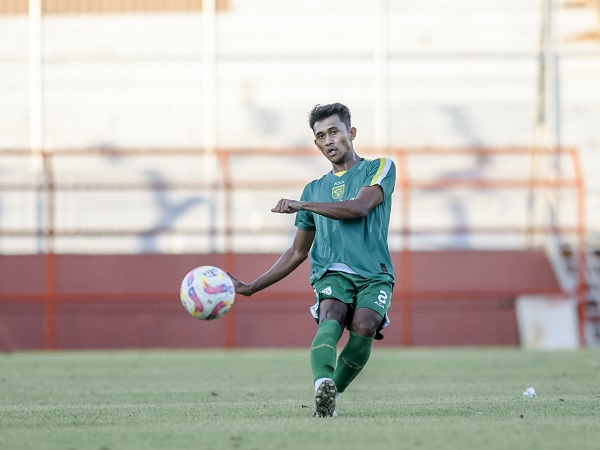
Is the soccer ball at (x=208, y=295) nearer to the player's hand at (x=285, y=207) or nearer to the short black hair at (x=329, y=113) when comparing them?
the player's hand at (x=285, y=207)

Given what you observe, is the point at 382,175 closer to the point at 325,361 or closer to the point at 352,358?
the point at 352,358

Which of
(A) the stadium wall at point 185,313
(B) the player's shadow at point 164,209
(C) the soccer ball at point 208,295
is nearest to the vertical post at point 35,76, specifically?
(B) the player's shadow at point 164,209

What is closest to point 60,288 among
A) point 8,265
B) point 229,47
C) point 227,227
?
point 8,265

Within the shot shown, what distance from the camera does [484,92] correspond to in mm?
22000

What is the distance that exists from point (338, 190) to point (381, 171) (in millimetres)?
311

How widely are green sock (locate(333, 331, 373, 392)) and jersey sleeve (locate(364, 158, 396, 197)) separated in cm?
92

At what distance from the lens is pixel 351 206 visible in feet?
24.9

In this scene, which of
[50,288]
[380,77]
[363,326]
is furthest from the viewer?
[380,77]

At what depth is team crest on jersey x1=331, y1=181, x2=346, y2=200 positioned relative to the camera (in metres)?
7.96

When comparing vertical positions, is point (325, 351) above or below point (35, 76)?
below

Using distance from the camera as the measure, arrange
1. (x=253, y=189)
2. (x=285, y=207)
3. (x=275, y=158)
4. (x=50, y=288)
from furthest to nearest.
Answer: (x=275, y=158) < (x=253, y=189) < (x=50, y=288) < (x=285, y=207)

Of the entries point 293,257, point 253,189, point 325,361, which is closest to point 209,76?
point 253,189

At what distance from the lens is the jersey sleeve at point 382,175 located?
25.6 feet

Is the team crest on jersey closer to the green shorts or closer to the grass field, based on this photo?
the green shorts
